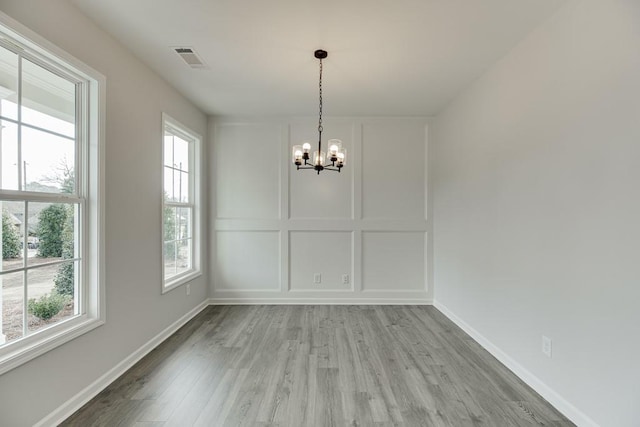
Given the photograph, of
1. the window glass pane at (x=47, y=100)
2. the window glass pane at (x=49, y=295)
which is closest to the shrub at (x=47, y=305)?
the window glass pane at (x=49, y=295)

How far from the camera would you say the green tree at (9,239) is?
1.66 metres

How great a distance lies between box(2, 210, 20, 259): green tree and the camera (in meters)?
1.66

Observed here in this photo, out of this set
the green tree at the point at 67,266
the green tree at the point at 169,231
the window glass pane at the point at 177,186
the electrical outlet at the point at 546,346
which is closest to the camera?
the green tree at the point at 67,266

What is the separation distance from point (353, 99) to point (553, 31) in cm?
203

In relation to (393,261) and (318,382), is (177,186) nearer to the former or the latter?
(318,382)

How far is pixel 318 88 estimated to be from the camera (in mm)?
3387

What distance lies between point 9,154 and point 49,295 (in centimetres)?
92

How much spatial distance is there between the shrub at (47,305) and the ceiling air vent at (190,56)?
2.13 meters

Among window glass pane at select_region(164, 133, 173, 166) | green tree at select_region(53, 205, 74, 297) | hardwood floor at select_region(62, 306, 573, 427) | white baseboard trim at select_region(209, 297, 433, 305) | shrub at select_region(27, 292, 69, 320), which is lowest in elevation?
hardwood floor at select_region(62, 306, 573, 427)

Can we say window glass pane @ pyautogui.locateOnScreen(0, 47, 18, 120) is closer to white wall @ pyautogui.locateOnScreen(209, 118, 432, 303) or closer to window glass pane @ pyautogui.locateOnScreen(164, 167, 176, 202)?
window glass pane @ pyautogui.locateOnScreen(164, 167, 176, 202)

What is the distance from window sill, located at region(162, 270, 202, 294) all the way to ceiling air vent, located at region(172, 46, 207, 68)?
89.2 inches

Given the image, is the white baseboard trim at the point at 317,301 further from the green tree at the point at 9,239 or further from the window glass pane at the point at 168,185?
the green tree at the point at 9,239

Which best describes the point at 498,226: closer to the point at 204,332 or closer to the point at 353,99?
the point at 353,99

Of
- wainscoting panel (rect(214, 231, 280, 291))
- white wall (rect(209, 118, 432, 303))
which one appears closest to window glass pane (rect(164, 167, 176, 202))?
white wall (rect(209, 118, 432, 303))
